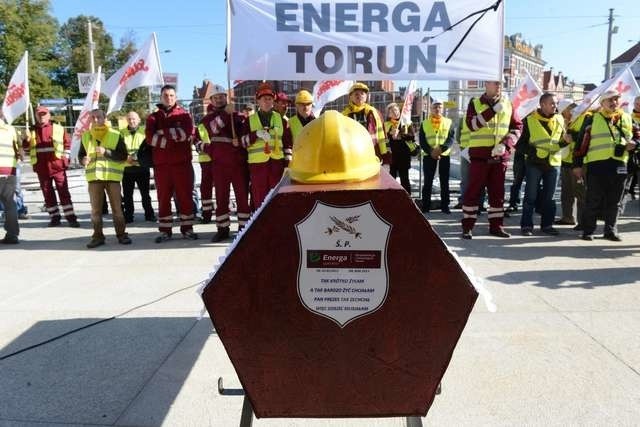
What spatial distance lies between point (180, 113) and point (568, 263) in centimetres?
502

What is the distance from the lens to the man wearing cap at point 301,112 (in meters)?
6.35

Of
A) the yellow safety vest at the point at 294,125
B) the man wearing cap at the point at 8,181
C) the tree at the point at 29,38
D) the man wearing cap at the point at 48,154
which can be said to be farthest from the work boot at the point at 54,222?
the tree at the point at 29,38

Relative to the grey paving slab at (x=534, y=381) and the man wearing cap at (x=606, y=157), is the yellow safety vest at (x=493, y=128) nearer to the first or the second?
the man wearing cap at (x=606, y=157)

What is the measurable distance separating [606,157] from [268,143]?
13.9 feet

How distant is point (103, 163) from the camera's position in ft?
21.7

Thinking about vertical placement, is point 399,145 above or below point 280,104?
below

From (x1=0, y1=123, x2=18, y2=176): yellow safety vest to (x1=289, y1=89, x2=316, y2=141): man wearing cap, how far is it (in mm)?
3876

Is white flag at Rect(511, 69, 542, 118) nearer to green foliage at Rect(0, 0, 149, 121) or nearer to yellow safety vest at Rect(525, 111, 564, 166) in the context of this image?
yellow safety vest at Rect(525, 111, 564, 166)

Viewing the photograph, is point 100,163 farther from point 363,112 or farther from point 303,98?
point 363,112

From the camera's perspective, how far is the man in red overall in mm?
6656

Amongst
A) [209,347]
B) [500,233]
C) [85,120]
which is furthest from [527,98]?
[209,347]

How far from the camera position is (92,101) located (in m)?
7.49

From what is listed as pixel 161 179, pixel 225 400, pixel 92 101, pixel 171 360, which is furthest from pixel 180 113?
pixel 225 400

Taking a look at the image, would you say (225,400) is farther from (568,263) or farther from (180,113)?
(180,113)
